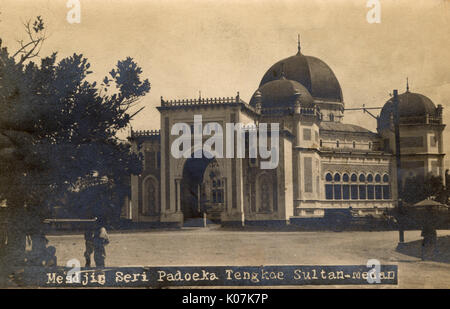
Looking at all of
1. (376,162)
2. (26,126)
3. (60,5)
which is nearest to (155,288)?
(26,126)

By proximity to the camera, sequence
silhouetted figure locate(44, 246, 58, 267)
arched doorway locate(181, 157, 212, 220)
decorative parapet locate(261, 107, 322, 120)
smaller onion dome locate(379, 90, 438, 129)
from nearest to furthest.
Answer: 1. silhouetted figure locate(44, 246, 58, 267)
2. smaller onion dome locate(379, 90, 438, 129)
3. arched doorway locate(181, 157, 212, 220)
4. decorative parapet locate(261, 107, 322, 120)

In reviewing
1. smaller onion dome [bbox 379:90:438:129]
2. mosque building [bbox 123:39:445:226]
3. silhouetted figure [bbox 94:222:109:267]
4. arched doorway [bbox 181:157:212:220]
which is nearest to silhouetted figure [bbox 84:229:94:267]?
silhouetted figure [bbox 94:222:109:267]

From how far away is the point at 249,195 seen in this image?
23.9 metres

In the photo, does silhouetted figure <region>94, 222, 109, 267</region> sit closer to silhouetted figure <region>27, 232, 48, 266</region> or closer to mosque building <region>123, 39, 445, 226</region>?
silhouetted figure <region>27, 232, 48, 266</region>

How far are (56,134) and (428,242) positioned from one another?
31.6 feet

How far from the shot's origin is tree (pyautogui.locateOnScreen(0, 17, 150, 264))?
14008 millimetres

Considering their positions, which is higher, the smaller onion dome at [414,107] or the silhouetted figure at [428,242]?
the smaller onion dome at [414,107]

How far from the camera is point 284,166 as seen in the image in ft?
76.7

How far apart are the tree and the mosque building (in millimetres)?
2806

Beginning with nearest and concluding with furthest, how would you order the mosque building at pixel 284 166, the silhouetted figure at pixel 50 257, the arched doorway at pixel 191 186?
the silhouetted figure at pixel 50 257 < the mosque building at pixel 284 166 < the arched doorway at pixel 191 186

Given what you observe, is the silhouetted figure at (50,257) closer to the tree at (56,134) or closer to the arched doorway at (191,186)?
the tree at (56,134)

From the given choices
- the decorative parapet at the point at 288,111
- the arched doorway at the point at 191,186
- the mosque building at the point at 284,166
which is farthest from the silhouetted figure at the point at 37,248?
the decorative parapet at the point at 288,111

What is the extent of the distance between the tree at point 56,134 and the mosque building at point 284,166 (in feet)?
9.21

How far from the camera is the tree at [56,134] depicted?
14008mm
